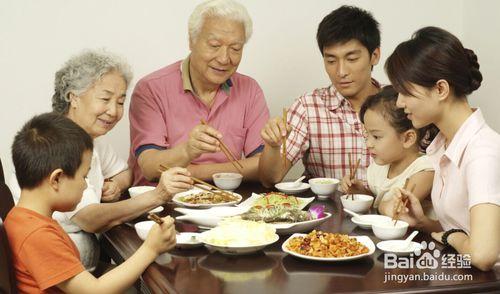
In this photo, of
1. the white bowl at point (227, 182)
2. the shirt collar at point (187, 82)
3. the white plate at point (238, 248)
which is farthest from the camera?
the shirt collar at point (187, 82)

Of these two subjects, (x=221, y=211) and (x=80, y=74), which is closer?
(x=221, y=211)

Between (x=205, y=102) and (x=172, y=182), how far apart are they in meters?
1.03

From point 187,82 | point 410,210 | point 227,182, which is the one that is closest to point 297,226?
point 410,210

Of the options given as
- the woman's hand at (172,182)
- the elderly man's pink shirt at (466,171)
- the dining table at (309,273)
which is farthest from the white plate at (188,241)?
the elderly man's pink shirt at (466,171)

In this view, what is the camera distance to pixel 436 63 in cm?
168

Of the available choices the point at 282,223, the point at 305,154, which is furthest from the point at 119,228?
the point at 305,154

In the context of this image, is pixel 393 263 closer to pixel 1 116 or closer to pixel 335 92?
pixel 335 92

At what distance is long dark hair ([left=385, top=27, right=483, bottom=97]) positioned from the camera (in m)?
1.68

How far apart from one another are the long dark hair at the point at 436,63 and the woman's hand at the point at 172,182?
2.39 ft

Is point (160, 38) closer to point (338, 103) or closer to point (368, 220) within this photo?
point (338, 103)

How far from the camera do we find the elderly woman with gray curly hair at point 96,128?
75.5 inches

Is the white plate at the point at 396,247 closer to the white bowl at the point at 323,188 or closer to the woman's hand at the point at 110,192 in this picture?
the white bowl at the point at 323,188

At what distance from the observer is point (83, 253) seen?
1.99 m

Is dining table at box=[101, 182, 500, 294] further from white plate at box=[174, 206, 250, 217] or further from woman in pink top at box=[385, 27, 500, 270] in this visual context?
white plate at box=[174, 206, 250, 217]
